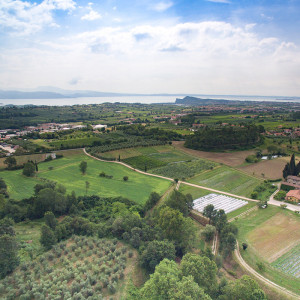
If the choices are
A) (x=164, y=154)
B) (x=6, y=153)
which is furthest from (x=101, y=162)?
(x=6, y=153)

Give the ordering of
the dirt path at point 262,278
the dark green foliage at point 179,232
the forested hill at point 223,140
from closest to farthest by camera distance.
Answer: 1. the dirt path at point 262,278
2. the dark green foliage at point 179,232
3. the forested hill at point 223,140

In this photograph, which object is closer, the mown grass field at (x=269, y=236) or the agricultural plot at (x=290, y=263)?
the mown grass field at (x=269, y=236)

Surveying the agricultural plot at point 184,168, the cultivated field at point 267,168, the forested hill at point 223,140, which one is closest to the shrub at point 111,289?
the agricultural plot at point 184,168

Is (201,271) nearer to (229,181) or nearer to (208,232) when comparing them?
(208,232)

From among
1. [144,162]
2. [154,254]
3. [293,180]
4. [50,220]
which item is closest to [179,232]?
[154,254]

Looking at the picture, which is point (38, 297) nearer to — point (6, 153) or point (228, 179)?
point (228, 179)

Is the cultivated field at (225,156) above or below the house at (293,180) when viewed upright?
above

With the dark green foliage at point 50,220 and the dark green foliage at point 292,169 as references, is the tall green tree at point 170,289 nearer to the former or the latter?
the dark green foliage at point 50,220
